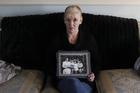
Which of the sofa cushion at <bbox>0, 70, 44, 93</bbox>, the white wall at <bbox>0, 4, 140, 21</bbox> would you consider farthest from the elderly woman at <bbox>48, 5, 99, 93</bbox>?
the white wall at <bbox>0, 4, 140, 21</bbox>

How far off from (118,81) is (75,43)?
1.40 ft

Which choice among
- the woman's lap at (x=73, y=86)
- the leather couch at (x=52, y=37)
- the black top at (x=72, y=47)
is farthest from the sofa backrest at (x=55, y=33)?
the woman's lap at (x=73, y=86)

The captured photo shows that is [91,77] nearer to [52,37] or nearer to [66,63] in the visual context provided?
[66,63]

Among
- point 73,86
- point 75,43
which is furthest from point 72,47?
point 73,86

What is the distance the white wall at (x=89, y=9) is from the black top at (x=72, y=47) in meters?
0.40

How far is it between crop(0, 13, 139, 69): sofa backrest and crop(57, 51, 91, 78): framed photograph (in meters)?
0.25

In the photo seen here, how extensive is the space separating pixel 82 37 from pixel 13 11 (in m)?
0.75

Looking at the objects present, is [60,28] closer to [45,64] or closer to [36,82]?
[45,64]

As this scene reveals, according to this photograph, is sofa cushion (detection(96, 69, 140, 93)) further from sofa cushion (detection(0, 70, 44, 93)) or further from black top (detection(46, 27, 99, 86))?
sofa cushion (detection(0, 70, 44, 93))

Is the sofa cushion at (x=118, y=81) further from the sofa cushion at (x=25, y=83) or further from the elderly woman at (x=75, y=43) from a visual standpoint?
the sofa cushion at (x=25, y=83)

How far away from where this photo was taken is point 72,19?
85.7 inches

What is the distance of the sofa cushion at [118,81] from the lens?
2033mm

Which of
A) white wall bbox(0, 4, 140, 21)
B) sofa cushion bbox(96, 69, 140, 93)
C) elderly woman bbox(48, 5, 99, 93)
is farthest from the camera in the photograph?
white wall bbox(0, 4, 140, 21)

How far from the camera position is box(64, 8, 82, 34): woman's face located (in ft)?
7.15
